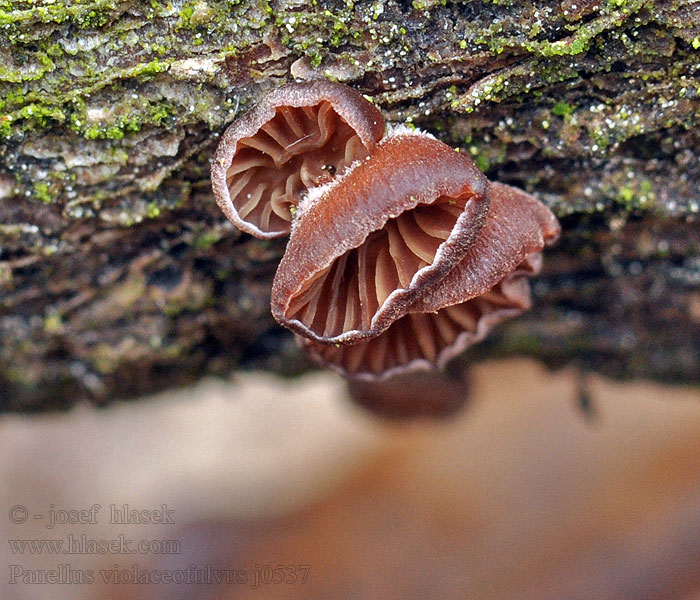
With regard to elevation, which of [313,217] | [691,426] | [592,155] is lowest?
[691,426]

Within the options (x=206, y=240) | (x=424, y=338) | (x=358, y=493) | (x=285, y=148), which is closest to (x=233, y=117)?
(x=285, y=148)

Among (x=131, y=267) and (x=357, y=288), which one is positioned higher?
(x=131, y=267)

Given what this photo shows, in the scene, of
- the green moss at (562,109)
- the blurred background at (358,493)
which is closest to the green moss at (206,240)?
the green moss at (562,109)

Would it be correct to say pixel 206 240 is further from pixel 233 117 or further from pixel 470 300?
pixel 470 300

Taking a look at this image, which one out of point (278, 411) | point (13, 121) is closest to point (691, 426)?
point (278, 411)

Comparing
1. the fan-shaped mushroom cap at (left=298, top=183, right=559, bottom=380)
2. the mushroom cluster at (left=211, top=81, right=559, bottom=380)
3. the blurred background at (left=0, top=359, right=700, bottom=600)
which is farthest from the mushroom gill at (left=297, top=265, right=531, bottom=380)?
the blurred background at (left=0, top=359, right=700, bottom=600)

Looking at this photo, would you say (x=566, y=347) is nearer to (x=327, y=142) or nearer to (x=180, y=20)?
(x=327, y=142)
